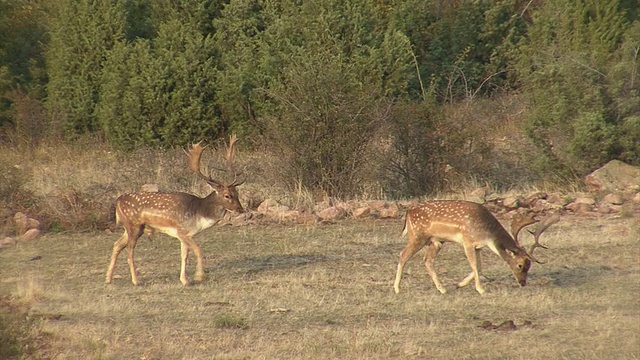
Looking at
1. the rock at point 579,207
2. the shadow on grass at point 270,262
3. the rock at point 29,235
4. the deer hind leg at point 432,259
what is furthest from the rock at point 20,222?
the rock at point 579,207

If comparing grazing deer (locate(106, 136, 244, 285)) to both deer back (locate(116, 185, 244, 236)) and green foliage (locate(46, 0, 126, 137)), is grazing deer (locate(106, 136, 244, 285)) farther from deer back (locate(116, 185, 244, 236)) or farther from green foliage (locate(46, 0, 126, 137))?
green foliage (locate(46, 0, 126, 137))

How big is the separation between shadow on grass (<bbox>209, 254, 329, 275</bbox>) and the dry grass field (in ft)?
0.11

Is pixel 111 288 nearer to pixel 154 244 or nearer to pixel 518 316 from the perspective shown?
pixel 154 244

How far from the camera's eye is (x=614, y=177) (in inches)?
904

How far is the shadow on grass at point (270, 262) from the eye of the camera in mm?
15609

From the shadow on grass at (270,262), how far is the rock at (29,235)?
16.0 ft

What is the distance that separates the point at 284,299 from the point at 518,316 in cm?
317

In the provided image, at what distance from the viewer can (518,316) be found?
11.9 metres

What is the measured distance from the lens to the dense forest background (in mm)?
23078

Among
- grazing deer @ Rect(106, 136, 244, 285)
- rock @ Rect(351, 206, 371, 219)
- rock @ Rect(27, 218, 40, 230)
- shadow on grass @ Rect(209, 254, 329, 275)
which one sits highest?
grazing deer @ Rect(106, 136, 244, 285)

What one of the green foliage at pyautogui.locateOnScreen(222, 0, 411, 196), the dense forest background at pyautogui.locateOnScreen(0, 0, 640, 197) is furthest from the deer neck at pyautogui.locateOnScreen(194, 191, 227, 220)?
the dense forest background at pyautogui.locateOnScreen(0, 0, 640, 197)

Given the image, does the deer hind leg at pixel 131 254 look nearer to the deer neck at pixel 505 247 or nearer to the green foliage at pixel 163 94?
the deer neck at pixel 505 247

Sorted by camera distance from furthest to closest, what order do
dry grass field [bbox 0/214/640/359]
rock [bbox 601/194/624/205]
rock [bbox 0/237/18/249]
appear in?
rock [bbox 601/194/624/205] → rock [bbox 0/237/18/249] → dry grass field [bbox 0/214/640/359]

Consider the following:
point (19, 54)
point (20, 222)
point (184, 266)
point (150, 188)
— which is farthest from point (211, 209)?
point (19, 54)
